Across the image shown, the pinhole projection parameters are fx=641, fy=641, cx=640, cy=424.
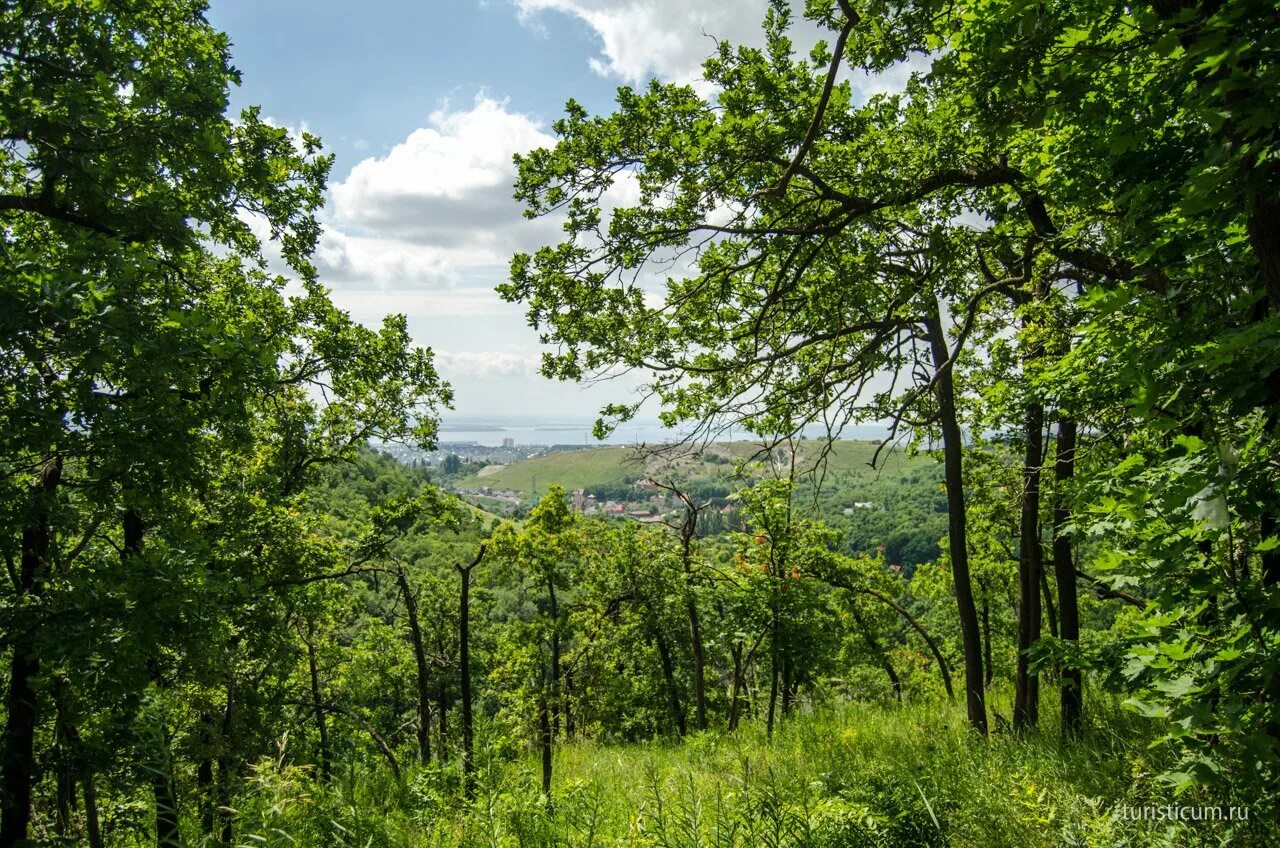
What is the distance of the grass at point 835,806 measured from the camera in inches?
135

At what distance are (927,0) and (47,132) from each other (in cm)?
652

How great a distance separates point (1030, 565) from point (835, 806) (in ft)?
17.6

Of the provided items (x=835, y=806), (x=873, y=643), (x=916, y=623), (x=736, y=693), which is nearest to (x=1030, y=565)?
(x=916, y=623)

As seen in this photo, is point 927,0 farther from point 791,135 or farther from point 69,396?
point 69,396

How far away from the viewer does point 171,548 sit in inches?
194

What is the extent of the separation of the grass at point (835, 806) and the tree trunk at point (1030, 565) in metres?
1.18

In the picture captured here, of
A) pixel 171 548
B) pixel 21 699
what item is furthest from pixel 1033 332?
pixel 21 699

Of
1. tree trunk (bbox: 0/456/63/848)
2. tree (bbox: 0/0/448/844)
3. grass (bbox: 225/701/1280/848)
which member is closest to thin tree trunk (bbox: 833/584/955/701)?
grass (bbox: 225/701/1280/848)

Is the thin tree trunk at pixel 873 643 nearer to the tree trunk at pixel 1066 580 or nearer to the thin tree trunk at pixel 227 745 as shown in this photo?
the tree trunk at pixel 1066 580

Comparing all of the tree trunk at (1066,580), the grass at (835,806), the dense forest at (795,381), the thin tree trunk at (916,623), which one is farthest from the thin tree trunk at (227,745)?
the thin tree trunk at (916,623)

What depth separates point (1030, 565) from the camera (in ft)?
25.5

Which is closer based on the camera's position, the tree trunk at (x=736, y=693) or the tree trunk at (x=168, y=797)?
the tree trunk at (x=168, y=797)

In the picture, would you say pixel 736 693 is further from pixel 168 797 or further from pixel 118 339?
pixel 118 339

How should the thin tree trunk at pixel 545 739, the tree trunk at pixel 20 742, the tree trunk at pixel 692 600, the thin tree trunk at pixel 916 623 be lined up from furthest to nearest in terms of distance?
the tree trunk at pixel 692 600
the thin tree trunk at pixel 916 623
the thin tree trunk at pixel 545 739
the tree trunk at pixel 20 742
